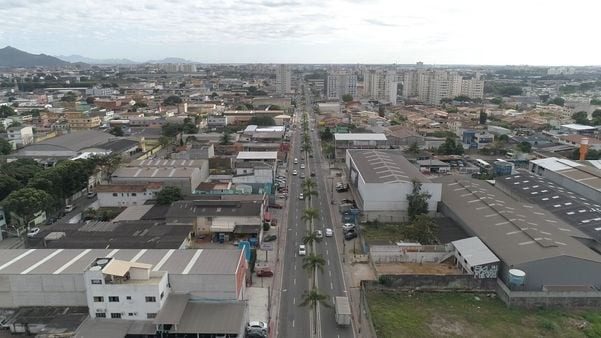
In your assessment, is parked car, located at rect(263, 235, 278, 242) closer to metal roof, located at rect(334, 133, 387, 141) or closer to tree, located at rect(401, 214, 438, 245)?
tree, located at rect(401, 214, 438, 245)

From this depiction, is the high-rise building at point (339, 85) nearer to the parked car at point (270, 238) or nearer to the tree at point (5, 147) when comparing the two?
the tree at point (5, 147)

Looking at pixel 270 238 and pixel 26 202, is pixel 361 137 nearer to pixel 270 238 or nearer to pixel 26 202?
pixel 270 238

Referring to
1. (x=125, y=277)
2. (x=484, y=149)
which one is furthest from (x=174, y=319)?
(x=484, y=149)

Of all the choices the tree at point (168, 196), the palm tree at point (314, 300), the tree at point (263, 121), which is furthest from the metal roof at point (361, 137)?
the palm tree at point (314, 300)

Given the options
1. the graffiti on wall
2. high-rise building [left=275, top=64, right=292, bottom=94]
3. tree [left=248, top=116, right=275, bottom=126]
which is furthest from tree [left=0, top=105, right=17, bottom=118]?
the graffiti on wall

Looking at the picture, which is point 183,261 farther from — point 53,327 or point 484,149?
point 484,149
